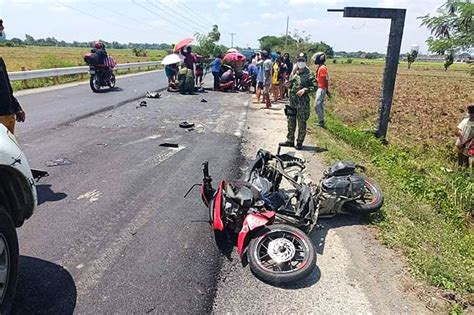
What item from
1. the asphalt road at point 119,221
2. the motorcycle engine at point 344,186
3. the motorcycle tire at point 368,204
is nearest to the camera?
the asphalt road at point 119,221

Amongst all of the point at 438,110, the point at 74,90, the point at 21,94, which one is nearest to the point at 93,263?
the point at 21,94

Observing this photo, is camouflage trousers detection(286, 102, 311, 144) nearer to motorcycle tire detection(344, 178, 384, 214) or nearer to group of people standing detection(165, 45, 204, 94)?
motorcycle tire detection(344, 178, 384, 214)

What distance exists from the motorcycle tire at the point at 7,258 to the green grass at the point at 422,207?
11.2ft

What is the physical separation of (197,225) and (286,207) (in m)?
1.03

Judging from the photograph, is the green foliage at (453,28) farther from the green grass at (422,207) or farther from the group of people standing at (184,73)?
the group of people standing at (184,73)

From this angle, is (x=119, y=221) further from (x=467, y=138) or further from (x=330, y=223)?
(x=467, y=138)

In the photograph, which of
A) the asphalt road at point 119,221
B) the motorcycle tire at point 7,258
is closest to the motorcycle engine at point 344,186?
the asphalt road at point 119,221

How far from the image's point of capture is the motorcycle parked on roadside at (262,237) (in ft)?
11.3

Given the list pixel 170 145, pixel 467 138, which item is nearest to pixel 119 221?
pixel 170 145

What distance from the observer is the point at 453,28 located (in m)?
7.37

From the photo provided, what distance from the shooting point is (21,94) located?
13453 mm

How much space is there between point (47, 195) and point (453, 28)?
299 inches

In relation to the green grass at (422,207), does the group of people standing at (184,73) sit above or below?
above

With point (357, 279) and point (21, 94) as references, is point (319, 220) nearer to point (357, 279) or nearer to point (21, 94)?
point (357, 279)
